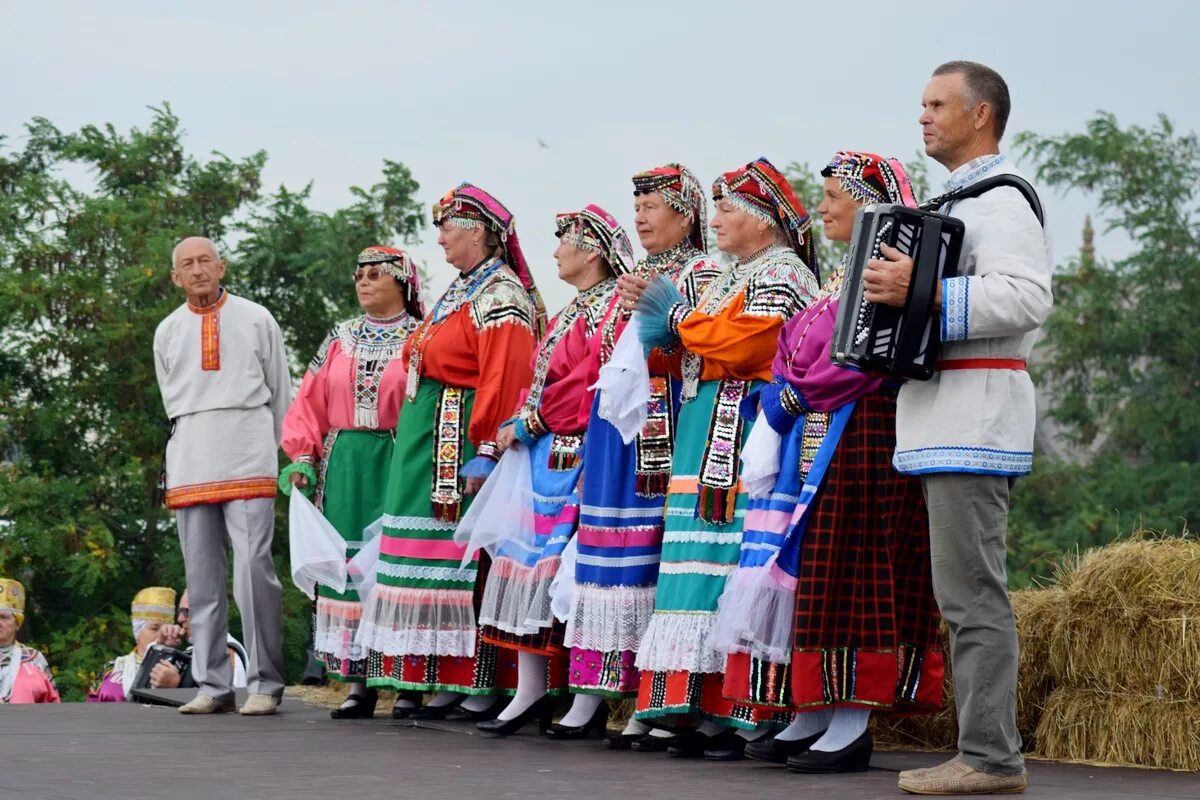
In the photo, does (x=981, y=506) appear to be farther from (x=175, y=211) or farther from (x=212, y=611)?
(x=175, y=211)

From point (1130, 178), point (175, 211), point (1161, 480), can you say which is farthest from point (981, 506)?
point (1130, 178)

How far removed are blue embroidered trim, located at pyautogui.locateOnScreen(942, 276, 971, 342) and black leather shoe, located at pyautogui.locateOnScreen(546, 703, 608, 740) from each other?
248 cm

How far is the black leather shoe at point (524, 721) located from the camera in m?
6.49

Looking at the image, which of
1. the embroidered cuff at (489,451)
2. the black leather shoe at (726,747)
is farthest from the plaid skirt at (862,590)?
the embroidered cuff at (489,451)

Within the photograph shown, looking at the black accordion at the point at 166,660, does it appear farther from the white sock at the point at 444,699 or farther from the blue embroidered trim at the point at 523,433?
the blue embroidered trim at the point at 523,433

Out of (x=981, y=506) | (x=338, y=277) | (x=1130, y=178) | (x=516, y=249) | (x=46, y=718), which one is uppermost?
(x=1130, y=178)

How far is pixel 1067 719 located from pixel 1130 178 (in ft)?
54.8

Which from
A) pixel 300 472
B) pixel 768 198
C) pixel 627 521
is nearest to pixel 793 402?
pixel 768 198

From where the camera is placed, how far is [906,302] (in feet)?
15.0

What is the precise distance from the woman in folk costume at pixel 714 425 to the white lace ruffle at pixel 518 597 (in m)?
0.70

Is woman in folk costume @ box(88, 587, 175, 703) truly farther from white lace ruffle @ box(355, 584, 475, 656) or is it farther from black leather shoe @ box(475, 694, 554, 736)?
black leather shoe @ box(475, 694, 554, 736)

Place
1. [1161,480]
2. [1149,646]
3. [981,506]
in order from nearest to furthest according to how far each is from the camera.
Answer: [981,506]
[1149,646]
[1161,480]

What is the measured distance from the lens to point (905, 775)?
182 inches

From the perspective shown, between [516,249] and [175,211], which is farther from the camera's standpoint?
[175,211]
